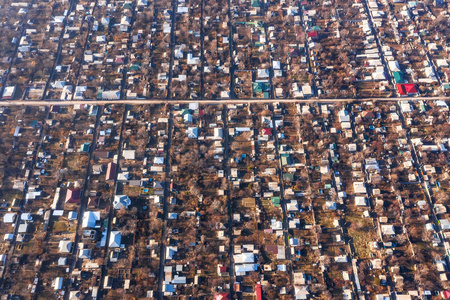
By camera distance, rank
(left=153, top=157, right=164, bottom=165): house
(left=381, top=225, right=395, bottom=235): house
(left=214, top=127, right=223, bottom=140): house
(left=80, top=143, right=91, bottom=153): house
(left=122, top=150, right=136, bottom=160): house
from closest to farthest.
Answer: (left=381, top=225, right=395, bottom=235): house
(left=153, top=157, right=164, bottom=165): house
(left=122, top=150, right=136, bottom=160): house
(left=80, top=143, right=91, bottom=153): house
(left=214, top=127, right=223, bottom=140): house

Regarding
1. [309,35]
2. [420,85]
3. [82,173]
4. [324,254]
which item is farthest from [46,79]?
[420,85]

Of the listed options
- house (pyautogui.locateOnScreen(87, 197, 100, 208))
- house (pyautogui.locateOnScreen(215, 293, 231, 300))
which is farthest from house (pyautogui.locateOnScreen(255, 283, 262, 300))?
A: house (pyautogui.locateOnScreen(87, 197, 100, 208))

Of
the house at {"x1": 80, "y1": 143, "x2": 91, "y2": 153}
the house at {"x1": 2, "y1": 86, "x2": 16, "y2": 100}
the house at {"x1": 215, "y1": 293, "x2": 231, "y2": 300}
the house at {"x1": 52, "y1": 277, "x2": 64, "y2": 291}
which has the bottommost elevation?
the house at {"x1": 215, "y1": 293, "x2": 231, "y2": 300}

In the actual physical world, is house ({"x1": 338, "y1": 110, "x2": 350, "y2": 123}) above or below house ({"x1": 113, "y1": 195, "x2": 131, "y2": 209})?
above

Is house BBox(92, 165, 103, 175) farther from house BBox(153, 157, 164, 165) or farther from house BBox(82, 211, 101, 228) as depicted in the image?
house BBox(153, 157, 164, 165)

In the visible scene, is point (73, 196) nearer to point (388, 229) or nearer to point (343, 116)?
point (343, 116)

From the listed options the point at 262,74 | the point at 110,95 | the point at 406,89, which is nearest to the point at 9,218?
the point at 110,95
